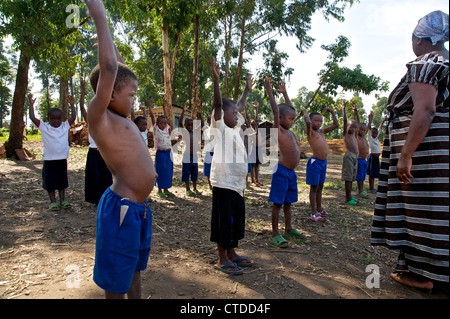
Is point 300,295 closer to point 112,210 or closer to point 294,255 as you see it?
point 294,255

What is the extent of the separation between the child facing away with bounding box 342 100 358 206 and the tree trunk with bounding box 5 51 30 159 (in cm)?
949

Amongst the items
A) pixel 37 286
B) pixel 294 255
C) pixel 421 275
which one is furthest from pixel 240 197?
pixel 37 286

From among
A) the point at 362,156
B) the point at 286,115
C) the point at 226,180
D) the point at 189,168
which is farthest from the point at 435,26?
the point at 362,156

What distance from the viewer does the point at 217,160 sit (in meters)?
3.03

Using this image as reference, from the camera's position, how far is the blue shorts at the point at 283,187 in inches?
150

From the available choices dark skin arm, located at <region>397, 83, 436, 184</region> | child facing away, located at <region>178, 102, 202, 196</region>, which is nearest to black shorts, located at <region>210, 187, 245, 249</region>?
dark skin arm, located at <region>397, 83, 436, 184</region>

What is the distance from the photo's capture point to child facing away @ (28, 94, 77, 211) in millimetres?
4891

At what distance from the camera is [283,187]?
12.5 feet

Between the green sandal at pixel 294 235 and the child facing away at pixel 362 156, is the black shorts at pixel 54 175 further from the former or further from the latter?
the child facing away at pixel 362 156

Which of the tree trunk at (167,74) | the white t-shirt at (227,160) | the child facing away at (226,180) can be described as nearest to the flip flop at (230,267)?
the child facing away at (226,180)

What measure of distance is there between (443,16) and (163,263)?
339 cm

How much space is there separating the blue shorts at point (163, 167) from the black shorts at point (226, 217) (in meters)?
3.58
